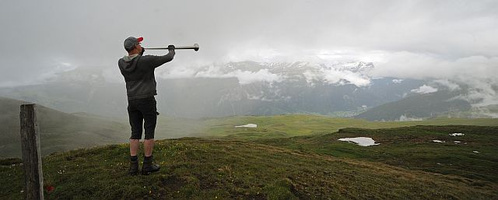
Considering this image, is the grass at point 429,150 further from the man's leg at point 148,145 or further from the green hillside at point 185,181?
the man's leg at point 148,145

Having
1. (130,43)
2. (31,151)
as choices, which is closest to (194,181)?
(130,43)

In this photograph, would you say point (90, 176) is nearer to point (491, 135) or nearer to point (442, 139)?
point (442, 139)

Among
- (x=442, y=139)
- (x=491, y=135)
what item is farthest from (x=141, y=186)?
(x=491, y=135)

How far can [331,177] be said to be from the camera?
21234mm

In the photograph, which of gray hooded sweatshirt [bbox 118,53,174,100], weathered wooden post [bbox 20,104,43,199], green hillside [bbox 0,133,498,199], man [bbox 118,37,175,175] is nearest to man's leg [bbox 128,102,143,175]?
man [bbox 118,37,175,175]

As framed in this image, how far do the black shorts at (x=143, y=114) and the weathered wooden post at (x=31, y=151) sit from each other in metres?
3.86

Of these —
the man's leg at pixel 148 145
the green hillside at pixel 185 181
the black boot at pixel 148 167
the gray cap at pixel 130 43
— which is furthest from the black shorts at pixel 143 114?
the green hillside at pixel 185 181

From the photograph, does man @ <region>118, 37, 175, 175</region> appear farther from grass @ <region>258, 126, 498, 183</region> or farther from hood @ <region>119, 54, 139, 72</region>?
grass @ <region>258, 126, 498, 183</region>

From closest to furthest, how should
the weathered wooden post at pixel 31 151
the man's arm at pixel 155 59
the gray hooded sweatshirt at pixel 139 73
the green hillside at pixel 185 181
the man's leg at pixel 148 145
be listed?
the weathered wooden post at pixel 31 151
the man's arm at pixel 155 59
the gray hooded sweatshirt at pixel 139 73
the man's leg at pixel 148 145
the green hillside at pixel 185 181

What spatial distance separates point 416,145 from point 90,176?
76.6m

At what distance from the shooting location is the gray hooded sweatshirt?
40.2 feet

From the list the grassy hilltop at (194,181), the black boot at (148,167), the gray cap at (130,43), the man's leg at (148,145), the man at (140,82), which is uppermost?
the gray cap at (130,43)

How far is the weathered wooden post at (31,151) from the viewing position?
29.2 ft

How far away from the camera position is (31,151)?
9.04 metres
